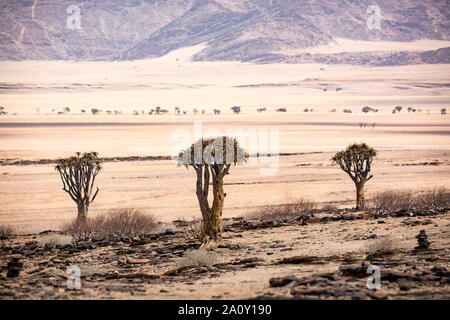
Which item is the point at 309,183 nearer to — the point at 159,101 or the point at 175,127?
the point at 175,127

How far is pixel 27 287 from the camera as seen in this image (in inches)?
437

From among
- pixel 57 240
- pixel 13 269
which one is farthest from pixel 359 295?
pixel 57 240

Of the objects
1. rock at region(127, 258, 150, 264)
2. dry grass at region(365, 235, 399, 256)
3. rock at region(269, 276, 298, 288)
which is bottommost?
rock at region(127, 258, 150, 264)

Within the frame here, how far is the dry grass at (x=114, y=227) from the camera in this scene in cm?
1889

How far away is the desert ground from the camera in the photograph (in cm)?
1187

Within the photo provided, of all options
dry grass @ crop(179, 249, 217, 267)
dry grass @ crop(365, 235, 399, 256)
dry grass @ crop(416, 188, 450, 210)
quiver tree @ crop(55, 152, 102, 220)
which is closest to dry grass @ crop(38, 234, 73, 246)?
quiver tree @ crop(55, 152, 102, 220)

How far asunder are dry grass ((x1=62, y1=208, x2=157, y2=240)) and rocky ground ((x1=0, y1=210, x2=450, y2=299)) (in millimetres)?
656

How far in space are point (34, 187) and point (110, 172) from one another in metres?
6.60

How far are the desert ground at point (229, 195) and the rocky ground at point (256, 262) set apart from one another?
5cm

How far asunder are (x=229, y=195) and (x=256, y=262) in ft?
52.7

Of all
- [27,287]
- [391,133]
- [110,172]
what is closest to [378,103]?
[391,133]

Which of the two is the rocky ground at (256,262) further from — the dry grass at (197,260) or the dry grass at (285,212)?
the dry grass at (285,212)

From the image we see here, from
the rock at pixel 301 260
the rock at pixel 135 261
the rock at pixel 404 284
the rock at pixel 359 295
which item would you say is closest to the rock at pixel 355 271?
the rock at pixel 404 284

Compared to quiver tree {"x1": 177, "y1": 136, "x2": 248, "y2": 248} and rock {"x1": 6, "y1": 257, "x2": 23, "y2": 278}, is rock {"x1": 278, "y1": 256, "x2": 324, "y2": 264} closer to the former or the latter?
quiver tree {"x1": 177, "y1": 136, "x2": 248, "y2": 248}
